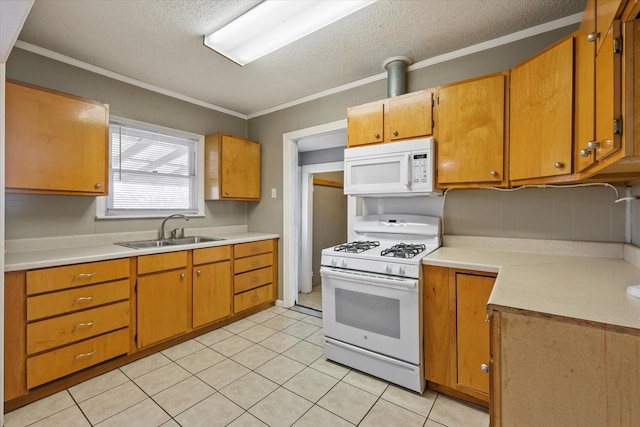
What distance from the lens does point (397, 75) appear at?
242 centimetres

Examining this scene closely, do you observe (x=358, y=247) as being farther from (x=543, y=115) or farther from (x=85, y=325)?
(x=85, y=325)

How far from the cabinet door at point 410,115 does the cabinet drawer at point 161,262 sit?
2107mm

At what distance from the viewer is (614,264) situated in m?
1.60

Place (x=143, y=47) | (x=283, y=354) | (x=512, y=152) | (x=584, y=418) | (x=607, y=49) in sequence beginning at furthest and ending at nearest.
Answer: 1. (x=283, y=354)
2. (x=143, y=47)
3. (x=512, y=152)
4. (x=607, y=49)
5. (x=584, y=418)

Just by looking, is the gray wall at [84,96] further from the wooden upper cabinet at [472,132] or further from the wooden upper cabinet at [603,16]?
the wooden upper cabinet at [603,16]

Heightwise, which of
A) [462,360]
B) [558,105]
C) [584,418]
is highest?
[558,105]

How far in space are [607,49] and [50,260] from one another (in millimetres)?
3070

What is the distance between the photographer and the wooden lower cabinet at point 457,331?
1.68 meters

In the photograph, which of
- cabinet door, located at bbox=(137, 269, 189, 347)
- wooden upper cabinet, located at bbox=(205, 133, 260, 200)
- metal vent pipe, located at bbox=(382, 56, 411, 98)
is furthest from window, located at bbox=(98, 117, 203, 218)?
metal vent pipe, located at bbox=(382, 56, 411, 98)

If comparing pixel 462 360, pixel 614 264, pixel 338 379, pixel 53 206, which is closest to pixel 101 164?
pixel 53 206

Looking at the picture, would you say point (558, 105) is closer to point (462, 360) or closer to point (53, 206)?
point (462, 360)

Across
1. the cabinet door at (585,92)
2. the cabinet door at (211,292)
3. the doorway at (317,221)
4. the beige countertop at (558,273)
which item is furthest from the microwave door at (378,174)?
the cabinet door at (211,292)

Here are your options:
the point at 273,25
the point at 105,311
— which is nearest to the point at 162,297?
the point at 105,311

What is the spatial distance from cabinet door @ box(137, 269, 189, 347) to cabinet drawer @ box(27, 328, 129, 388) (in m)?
0.15
